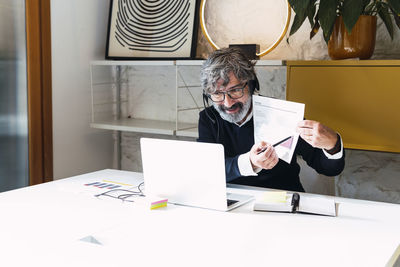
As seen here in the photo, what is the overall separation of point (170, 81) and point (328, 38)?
1428 millimetres

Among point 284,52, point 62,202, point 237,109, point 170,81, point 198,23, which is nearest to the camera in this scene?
point 62,202

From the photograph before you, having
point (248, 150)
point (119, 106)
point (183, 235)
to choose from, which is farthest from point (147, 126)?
point (183, 235)

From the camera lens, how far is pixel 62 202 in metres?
1.83

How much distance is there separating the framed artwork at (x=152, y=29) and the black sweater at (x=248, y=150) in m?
0.94

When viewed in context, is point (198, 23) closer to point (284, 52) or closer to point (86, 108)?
point (284, 52)

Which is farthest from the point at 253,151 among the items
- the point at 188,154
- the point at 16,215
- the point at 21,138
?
the point at 21,138

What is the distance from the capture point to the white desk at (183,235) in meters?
1.24

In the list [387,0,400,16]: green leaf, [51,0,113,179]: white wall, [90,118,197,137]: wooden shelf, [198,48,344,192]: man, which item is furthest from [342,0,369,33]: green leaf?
[51,0,113,179]: white wall

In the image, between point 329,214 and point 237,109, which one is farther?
point 237,109

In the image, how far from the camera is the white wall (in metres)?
3.27

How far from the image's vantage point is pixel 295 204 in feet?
5.64

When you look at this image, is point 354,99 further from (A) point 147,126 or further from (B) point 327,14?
(A) point 147,126

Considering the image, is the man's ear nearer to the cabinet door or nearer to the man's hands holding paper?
the cabinet door

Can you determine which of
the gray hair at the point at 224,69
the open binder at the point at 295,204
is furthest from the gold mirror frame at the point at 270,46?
the open binder at the point at 295,204
